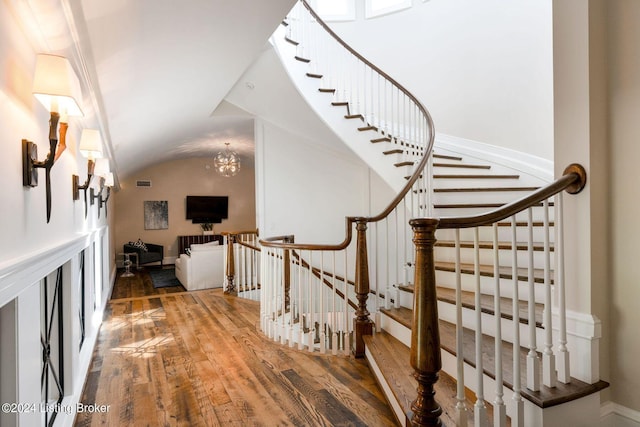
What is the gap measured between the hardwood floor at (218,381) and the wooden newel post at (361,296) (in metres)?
0.15

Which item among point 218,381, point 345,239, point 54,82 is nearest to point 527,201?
point 345,239

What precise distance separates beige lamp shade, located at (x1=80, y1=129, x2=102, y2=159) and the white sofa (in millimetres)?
3700

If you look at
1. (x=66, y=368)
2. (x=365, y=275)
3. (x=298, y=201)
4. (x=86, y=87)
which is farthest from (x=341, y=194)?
(x=66, y=368)

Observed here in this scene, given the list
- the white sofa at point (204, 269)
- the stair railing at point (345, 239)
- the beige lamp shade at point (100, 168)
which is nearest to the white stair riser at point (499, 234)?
the stair railing at point (345, 239)

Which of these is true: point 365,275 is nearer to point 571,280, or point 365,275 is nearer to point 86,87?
point 571,280

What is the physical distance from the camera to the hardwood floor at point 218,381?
2029 millimetres

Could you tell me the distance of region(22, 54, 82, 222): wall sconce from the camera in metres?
1.32

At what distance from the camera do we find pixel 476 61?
4.80 metres

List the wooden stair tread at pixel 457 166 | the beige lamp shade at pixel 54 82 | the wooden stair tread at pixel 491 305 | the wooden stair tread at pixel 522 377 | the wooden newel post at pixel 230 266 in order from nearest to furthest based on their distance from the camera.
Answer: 1. the beige lamp shade at pixel 54 82
2. the wooden stair tread at pixel 522 377
3. the wooden stair tread at pixel 491 305
4. the wooden stair tread at pixel 457 166
5. the wooden newel post at pixel 230 266

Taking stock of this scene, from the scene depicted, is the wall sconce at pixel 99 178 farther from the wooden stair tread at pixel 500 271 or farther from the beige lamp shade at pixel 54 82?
the wooden stair tread at pixel 500 271

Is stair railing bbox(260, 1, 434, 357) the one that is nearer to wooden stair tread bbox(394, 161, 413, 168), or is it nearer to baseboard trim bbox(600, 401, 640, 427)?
wooden stair tread bbox(394, 161, 413, 168)

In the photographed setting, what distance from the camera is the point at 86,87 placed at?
92.2 inches

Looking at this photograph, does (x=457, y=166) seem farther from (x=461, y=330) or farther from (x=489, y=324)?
(x=461, y=330)

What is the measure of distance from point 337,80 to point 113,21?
310 cm
